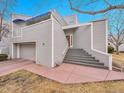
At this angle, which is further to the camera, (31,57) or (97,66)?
(31,57)

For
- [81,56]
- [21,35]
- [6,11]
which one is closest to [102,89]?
[81,56]

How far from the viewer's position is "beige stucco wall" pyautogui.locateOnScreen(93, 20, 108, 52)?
1171 cm

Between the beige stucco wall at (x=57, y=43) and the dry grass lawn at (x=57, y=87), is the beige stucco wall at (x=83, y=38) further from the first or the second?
the dry grass lawn at (x=57, y=87)

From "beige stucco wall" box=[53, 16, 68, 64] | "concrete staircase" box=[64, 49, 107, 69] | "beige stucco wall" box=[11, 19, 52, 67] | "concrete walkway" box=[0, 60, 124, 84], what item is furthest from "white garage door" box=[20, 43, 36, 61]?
"concrete walkway" box=[0, 60, 124, 84]

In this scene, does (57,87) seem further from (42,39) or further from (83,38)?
(83,38)

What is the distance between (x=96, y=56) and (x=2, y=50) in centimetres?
1410

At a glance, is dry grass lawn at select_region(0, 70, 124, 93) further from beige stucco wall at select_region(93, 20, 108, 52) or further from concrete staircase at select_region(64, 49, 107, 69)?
beige stucco wall at select_region(93, 20, 108, 52)

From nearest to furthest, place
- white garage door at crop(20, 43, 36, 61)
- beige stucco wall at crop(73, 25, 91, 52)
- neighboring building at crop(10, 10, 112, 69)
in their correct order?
neighboring building at crop(10, 10, 112, 69) → beige stucco wall at crop(73, 25, 91, 52) → white garage door at crop(20, 43, 36, 61)

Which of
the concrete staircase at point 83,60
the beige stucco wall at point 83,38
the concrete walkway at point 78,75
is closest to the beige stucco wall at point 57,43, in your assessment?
the concrete staircase at point 83,60

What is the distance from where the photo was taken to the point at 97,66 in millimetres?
8953

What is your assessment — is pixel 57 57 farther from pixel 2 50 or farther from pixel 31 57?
pixel 2 50

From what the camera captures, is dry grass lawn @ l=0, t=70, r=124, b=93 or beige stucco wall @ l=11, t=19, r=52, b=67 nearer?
dry grass lawn @ l=0, t=70, r=124, b=93

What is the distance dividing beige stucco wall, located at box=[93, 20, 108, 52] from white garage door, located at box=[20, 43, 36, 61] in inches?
302

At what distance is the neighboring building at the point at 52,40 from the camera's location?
9055 millimetres
